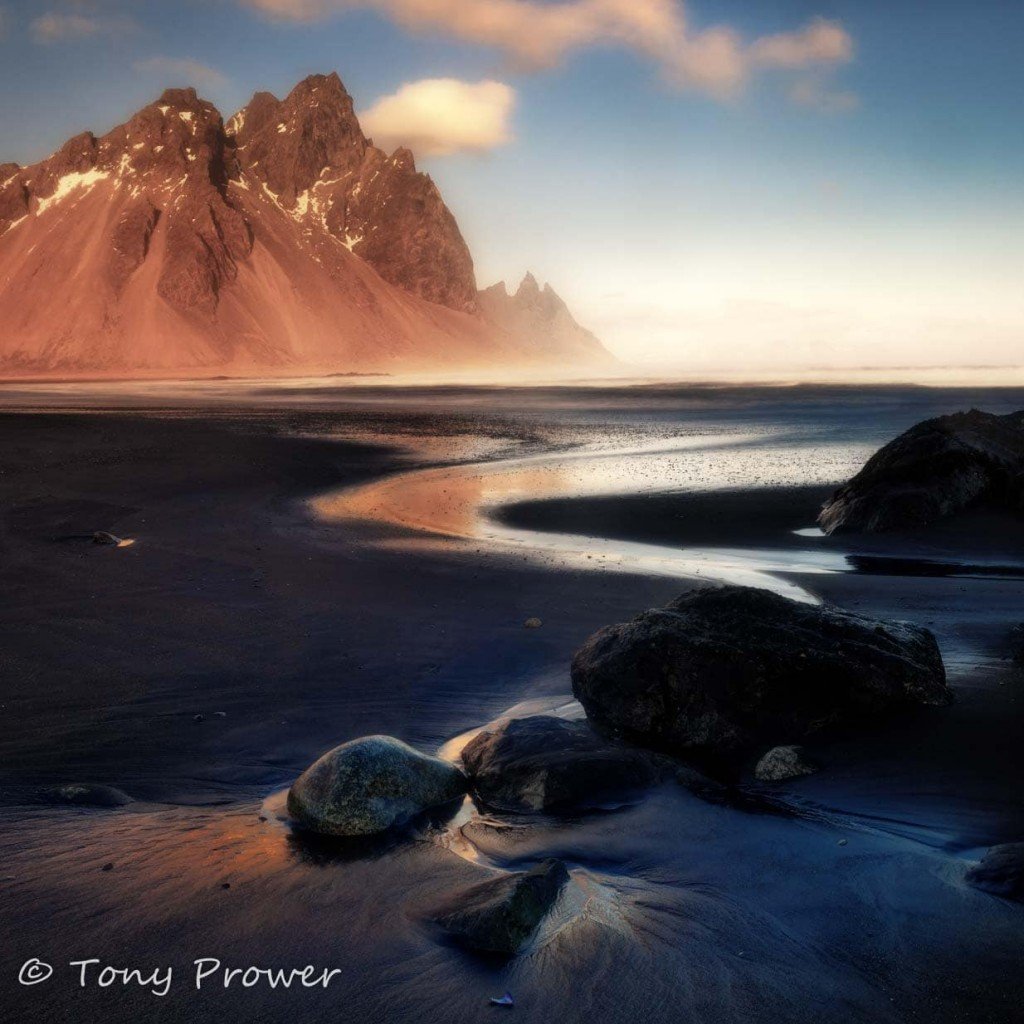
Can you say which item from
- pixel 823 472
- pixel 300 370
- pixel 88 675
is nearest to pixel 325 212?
pixel 300 370

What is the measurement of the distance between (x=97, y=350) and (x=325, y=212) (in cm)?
7072

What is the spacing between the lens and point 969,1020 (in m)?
3.55

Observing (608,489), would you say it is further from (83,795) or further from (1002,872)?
(1002,872)

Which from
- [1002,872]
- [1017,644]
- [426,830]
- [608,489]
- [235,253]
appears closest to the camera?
[1002,872]

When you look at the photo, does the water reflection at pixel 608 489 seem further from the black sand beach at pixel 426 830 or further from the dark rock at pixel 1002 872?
the dark rock at pixel 1002 872

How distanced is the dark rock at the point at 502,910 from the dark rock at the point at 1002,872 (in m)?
2.12

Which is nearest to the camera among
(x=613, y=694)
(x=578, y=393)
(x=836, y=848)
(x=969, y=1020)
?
(x=969, y=1020)

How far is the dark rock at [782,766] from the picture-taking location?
579 cm

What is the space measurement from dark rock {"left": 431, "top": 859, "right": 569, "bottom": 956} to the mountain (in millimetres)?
129832

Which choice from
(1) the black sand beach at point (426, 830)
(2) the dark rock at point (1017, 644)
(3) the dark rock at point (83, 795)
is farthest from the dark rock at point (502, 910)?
(2) the dark rock at point (1017, 644)

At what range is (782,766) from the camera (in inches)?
230

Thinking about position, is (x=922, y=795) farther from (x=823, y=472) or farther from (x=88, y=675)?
(x=823, y=472)

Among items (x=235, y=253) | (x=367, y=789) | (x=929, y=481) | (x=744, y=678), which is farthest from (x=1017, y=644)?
(x=235, y=253)

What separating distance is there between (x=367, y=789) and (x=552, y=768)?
117cm
